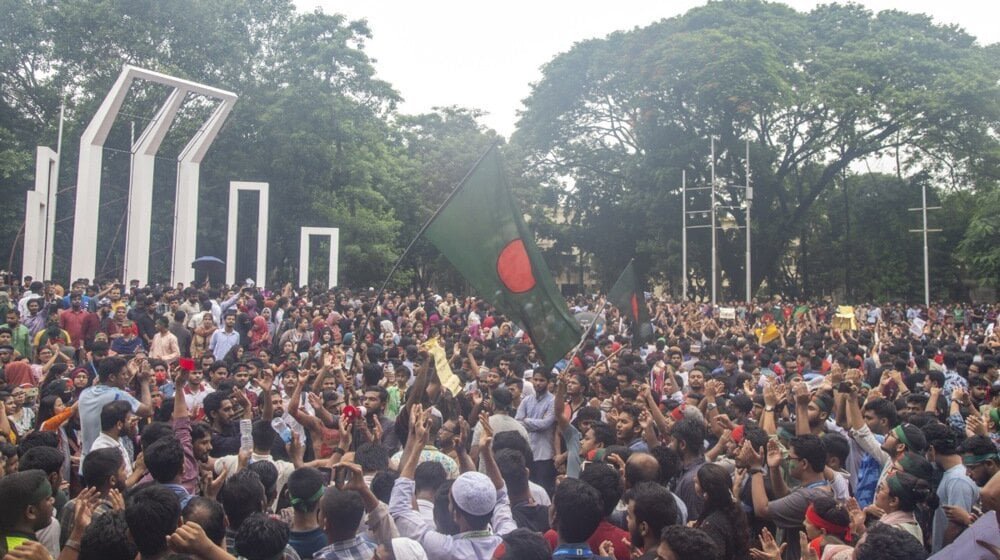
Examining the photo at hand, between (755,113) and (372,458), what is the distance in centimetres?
3387

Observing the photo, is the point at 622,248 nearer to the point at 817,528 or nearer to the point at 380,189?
the point at 380,189

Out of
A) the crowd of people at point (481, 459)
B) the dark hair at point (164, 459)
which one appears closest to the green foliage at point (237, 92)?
the crowd of people at point (481, 459)

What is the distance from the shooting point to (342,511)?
13.1 feet

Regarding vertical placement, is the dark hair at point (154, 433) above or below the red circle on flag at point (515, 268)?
below

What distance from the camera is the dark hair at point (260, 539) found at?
358cm

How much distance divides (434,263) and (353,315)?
29.5 metres

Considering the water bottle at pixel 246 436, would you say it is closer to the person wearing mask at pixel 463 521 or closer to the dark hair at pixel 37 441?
the dark hair at pixel 37 441

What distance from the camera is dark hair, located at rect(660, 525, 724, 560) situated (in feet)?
11.1

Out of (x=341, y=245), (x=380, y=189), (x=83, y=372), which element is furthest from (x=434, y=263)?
(x=83, y=372)

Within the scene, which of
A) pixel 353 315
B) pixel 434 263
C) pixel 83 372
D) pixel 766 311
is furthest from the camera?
pixel 434 263

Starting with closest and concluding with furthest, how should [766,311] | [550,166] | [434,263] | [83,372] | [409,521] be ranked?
[409,521] → [83,372] → [766,311] → [550,166] → [434,263]

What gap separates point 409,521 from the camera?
14.4ft

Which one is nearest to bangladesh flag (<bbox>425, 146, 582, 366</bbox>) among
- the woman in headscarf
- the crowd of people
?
→ the crowd of people

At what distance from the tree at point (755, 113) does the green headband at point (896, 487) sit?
104 ft
